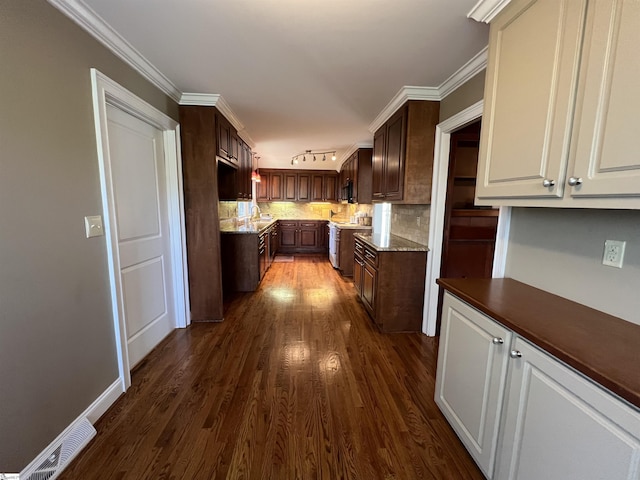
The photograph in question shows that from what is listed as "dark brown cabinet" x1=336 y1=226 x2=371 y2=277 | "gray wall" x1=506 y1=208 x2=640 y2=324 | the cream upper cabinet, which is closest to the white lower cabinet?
"gray wall" x1=506 y1=208 x2=640 y2=324

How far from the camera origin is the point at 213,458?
4.75 ft

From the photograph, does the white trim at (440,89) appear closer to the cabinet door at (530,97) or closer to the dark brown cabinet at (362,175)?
the cabinet door at (530,97)

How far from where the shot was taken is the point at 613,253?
1.15 metres

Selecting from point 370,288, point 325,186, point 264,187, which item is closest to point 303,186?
point 325,186

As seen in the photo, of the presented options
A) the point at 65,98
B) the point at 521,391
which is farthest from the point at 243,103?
the point at 521,391

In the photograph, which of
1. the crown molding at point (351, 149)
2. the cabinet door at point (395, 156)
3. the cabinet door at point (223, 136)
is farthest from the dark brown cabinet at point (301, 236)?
the cabinet door at point (395, 156)

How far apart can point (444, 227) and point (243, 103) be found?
2.48m

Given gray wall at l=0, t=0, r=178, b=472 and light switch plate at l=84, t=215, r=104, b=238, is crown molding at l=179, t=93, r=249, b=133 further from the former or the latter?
light switch plate at l=84, t=215, r=104, b=238

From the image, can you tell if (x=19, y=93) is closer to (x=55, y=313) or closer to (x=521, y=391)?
(x=55, y=313)

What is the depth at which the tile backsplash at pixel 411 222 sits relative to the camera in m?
2.90

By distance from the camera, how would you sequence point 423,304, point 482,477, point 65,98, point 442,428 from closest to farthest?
point 482,477
point 65,98
point 442,428
point 423,304

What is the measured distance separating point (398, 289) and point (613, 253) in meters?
1.78

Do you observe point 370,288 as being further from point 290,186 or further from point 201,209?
point 290,186

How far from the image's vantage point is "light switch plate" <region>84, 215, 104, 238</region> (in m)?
1.61
